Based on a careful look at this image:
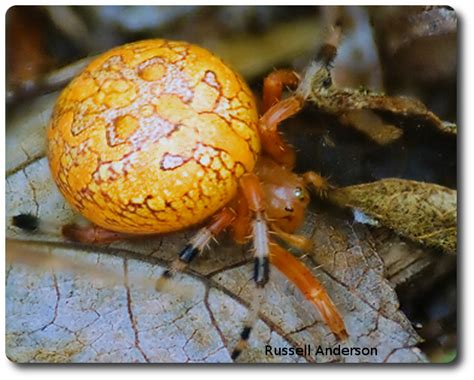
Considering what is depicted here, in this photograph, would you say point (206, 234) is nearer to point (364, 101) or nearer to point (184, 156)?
point (184, 156)

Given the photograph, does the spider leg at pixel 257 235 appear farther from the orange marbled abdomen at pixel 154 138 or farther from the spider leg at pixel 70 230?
the spider leg at pixel 70 230

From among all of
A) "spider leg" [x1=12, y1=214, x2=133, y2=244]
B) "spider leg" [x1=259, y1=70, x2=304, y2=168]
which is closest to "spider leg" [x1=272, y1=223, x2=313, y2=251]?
"spider leg" [x1=259, y1=70, x2=304, y2=168]

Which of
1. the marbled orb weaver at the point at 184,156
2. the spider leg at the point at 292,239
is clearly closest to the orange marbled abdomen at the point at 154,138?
the marbled orb weaver at the point at 184,156

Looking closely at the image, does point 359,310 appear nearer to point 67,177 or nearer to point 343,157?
point 343,157

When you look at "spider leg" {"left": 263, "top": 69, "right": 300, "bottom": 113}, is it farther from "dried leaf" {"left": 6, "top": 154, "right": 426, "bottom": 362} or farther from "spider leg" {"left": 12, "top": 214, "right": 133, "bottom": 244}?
"spider leg" {"left": 12, "top": 214, "right": 133, "bottom": 244}

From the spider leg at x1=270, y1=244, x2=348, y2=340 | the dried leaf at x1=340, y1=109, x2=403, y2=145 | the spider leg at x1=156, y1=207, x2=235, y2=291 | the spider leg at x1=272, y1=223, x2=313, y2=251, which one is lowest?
the spider leg at x1=270, y1=244, x2=348, y2=340
